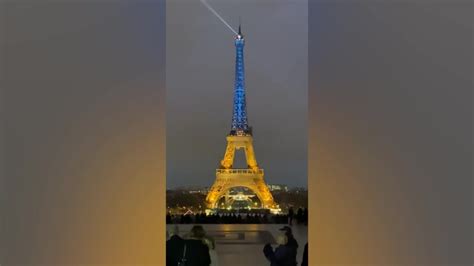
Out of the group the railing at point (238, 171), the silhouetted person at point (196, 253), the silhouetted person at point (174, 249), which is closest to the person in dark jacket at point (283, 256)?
the silhouetted person at point (196, 253)

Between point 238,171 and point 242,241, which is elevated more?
point 238,171

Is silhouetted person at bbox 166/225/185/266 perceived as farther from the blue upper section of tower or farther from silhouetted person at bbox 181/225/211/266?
the blue upper section of tower

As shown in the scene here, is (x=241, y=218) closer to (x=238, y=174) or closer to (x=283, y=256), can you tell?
(x=238, y=174)

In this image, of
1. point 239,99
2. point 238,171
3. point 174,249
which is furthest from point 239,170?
point 174,249

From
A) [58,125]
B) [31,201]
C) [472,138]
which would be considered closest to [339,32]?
[472,138]

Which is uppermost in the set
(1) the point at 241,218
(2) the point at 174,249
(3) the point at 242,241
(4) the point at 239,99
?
(4) the point at 239,99

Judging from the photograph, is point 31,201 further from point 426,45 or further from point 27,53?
point 426,45

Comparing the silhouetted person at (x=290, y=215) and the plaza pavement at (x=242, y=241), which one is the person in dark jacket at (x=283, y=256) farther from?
the silhouetted person at (x=290, y=215)
